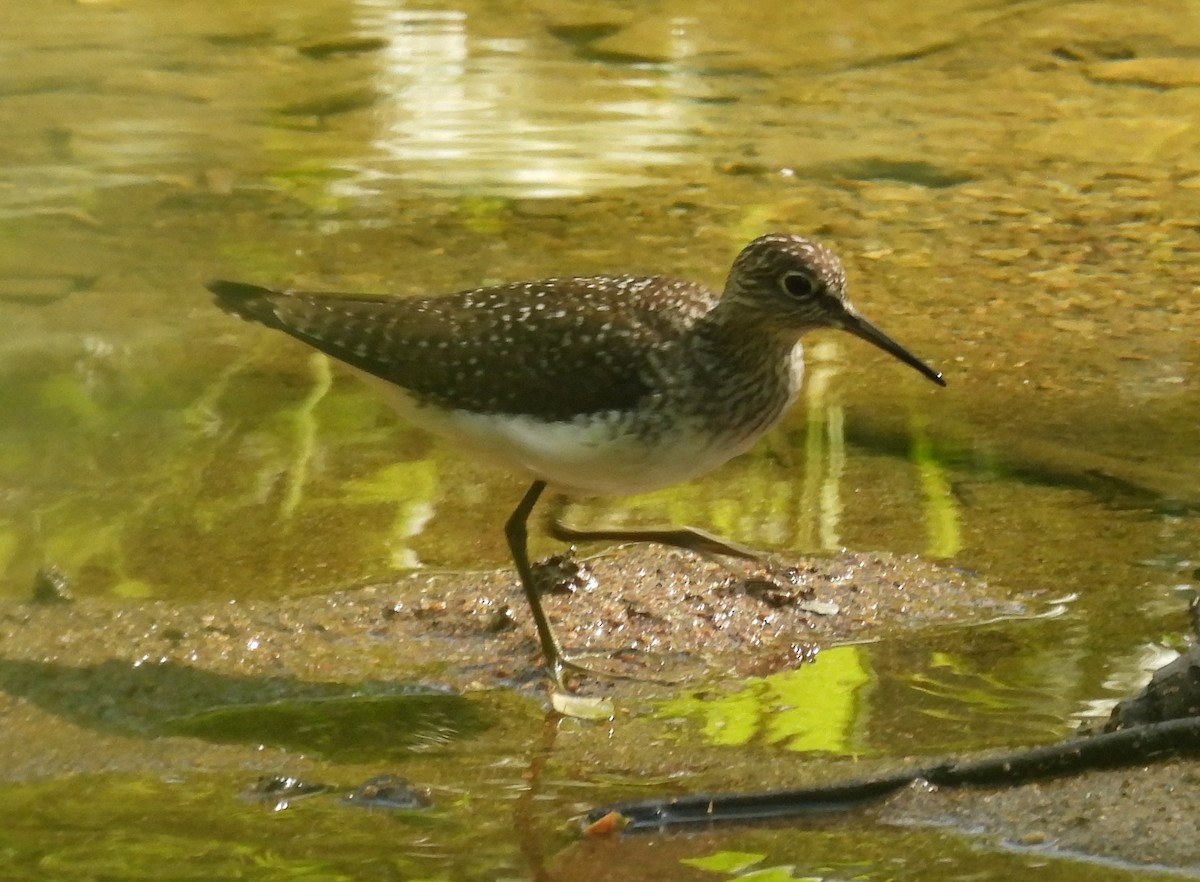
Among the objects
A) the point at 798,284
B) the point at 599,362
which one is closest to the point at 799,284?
the point at 798,284

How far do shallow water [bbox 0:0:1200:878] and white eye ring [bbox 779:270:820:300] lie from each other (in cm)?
78

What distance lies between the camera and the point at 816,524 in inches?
217

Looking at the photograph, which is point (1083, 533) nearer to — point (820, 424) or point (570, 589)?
point (820, 424)

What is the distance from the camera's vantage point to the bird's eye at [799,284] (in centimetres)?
511

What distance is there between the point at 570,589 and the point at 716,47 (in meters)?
6.44

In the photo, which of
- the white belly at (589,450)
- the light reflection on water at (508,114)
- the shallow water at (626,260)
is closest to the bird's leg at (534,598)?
the white belly at (589,450)

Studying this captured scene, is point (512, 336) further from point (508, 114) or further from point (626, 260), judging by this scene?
point (508, 114)

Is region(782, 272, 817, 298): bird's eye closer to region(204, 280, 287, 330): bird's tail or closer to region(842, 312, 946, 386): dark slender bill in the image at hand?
region(842, 312, 946, 386): dark slender bill

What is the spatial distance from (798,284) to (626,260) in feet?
8.30

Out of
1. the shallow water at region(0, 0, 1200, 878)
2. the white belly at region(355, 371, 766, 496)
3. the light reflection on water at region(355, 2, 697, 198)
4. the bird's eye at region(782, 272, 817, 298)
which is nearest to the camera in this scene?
the white belly at region(355, 371, 766, 496)

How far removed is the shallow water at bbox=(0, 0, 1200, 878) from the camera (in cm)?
527

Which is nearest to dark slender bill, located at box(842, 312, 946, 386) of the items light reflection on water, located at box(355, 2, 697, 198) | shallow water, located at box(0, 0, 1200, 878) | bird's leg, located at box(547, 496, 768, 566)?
shallow water, located at box(0, 0, 1200, 878)

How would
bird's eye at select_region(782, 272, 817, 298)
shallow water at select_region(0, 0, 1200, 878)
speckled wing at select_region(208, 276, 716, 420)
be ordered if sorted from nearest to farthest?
speckled wing at select_region(208, 276, 716, 420), bird's eye at select_region(782, 272, 817, 298), shallow water at select_region(0, 0, 1200, 878)

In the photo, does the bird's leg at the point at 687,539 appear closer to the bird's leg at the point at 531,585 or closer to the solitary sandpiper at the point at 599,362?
the solitary sandpiper at the point at 599,362
